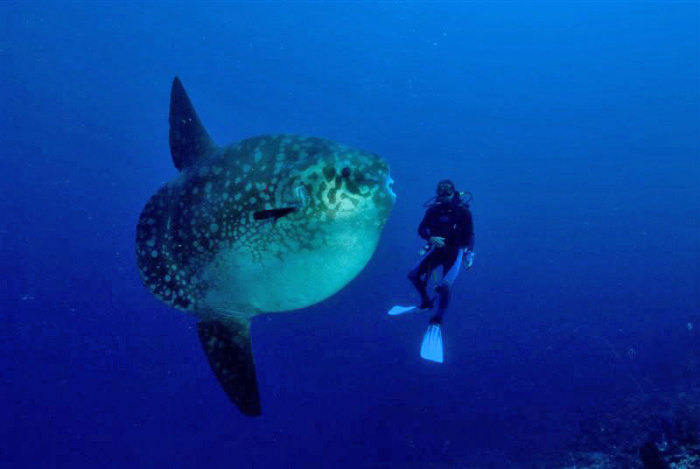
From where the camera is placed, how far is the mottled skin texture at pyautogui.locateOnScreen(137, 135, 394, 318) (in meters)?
2.20

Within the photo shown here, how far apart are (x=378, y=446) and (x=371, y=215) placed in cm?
1548

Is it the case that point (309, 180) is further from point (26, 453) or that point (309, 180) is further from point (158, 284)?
point (26, 453)

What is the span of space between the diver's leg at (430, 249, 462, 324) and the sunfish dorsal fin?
483 cm

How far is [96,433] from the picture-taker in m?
17.9

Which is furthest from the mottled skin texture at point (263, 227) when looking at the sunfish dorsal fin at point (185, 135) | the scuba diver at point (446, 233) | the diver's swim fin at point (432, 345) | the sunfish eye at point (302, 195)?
the scuba diver at point (446, 233)

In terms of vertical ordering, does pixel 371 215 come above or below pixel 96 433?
above

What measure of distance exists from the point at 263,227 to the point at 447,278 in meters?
5.31

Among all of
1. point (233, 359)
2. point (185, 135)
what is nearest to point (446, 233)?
point (185, 135)

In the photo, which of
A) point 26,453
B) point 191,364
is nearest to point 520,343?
point 191,364

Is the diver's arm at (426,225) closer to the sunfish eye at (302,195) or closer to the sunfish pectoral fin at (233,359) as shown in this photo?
the sunfish pectoral fin at (233,359)

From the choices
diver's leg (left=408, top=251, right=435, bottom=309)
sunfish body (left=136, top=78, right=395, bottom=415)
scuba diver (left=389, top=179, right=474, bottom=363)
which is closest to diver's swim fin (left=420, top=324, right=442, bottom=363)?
scuba diver (left=389, top=179, right=474, bottom=363)

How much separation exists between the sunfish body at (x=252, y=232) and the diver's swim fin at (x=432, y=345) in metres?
3.62

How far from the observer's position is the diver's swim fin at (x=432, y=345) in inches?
230

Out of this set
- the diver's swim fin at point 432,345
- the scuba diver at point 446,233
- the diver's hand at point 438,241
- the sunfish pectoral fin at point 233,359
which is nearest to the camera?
the sunfish pectoral fin at point 233,359
